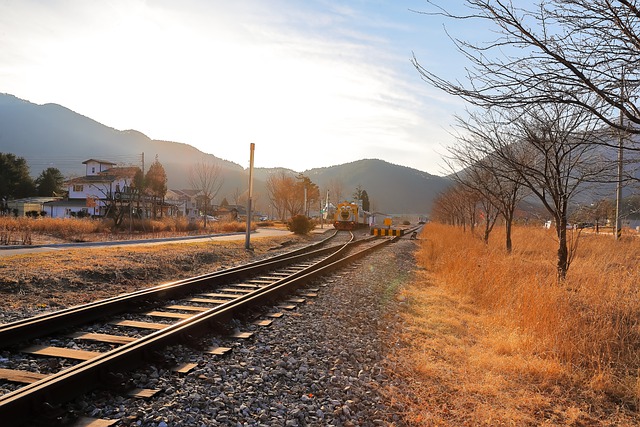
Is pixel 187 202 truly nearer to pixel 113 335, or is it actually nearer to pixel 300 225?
pixel 300 225

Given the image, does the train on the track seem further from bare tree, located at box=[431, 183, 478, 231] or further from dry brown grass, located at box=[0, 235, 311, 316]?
dry brown grass, located at box=[0, 235, 311, 316]

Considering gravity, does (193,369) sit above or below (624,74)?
below

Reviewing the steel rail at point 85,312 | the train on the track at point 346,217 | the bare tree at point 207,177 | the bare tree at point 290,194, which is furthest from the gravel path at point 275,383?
the bare tree at point 290,194

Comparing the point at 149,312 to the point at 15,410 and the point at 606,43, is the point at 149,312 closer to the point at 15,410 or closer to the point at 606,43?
the point at 15,410

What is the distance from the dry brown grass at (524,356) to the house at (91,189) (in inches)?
1816

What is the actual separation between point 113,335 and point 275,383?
2.51 metres

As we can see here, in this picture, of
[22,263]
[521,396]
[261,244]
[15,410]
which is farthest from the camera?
[261,244]

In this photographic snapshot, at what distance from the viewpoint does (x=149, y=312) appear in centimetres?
686

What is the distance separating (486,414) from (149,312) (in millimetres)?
5174

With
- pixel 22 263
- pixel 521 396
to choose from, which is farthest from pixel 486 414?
pixel 22 263

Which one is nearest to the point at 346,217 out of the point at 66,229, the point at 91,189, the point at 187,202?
the point at 66,229

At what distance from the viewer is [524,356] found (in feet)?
17.3

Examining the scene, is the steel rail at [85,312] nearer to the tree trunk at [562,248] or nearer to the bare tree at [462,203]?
the tree trunk at [562,248]

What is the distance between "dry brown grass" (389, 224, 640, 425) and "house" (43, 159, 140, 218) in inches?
1816
